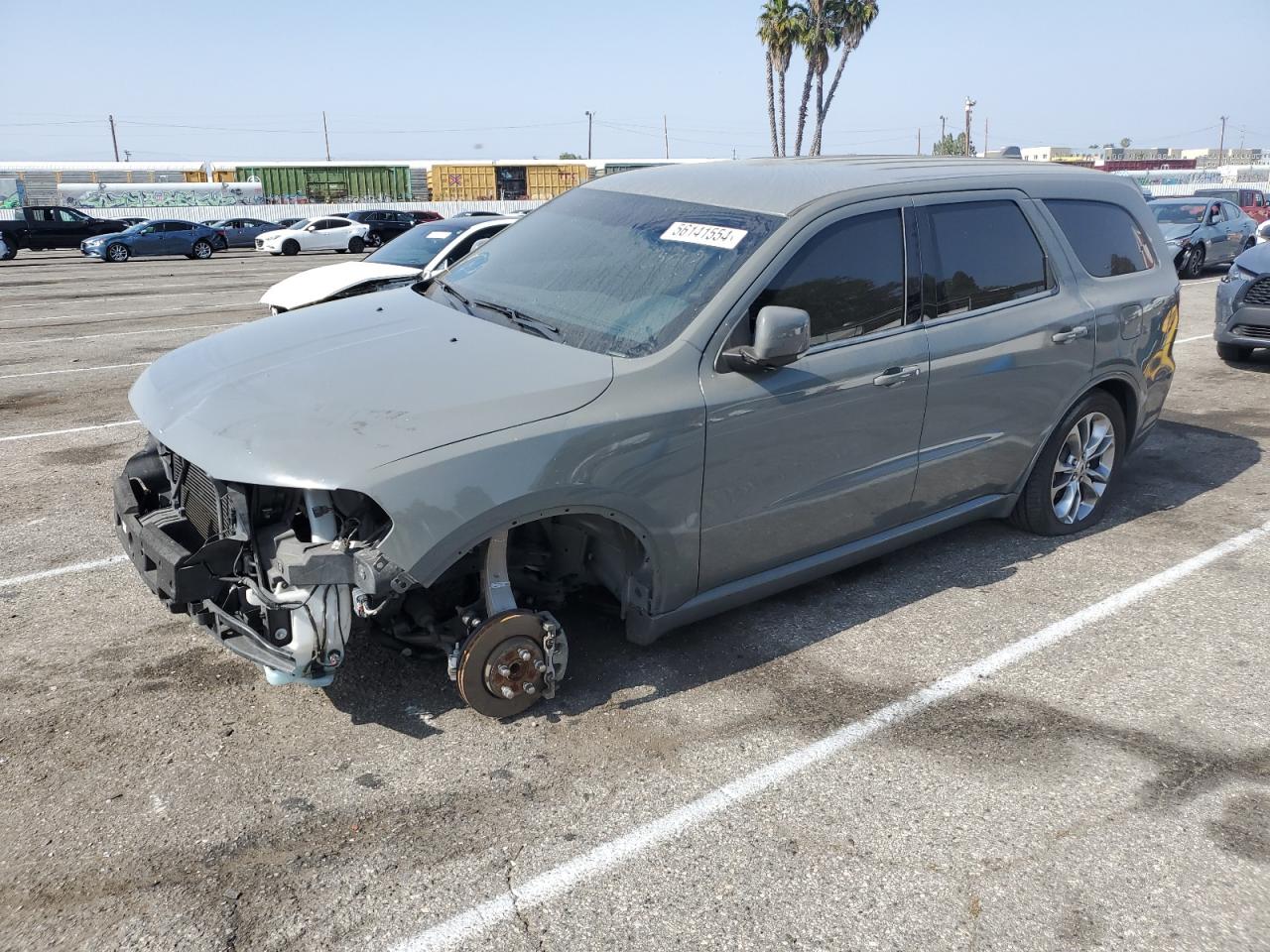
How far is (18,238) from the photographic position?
101 feet

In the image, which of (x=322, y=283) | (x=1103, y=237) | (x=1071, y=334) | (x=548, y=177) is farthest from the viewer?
(x=548, y=177)

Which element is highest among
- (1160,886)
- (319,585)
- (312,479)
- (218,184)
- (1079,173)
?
(218,184)

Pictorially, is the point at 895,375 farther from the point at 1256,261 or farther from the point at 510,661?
the point at 1256,261

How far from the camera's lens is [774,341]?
11.6 ft

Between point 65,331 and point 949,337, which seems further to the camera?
point 65,331

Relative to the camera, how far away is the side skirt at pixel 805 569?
12.5 feet

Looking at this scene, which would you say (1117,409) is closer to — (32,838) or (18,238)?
(32,838)

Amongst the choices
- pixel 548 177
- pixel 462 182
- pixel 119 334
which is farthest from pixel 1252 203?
pixel 462 182

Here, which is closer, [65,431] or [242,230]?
[65,431]

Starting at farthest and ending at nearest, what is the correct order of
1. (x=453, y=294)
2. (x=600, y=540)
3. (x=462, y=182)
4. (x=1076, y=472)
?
(x=462, y=182), (x=1076, y=472), (x=453, y=294), (x=600, y=540)

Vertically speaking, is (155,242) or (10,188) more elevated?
(10,188)

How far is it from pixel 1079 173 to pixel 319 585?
4508mm

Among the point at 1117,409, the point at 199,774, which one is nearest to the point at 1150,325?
the point at 1117,409

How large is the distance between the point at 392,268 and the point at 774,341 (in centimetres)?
662
